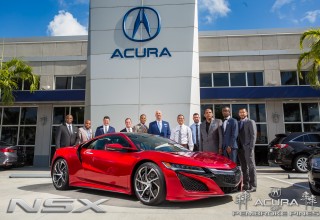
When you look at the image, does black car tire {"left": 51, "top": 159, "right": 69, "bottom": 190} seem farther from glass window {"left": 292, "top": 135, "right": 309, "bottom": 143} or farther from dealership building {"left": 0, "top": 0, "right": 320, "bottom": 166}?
glass window {"left": 292, "top": 135, "right": 309, "bottom": 143}

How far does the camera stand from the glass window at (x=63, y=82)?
15.4 m

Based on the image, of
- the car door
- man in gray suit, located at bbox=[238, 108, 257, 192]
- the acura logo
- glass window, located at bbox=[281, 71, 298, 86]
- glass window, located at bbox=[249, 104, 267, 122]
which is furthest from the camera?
glass window, located at bbox=[281, 71, 298, 86]

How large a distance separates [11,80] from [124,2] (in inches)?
282

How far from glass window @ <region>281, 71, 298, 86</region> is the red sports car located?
11.0 m

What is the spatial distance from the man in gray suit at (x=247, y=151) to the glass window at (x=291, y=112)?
9062 millimetres

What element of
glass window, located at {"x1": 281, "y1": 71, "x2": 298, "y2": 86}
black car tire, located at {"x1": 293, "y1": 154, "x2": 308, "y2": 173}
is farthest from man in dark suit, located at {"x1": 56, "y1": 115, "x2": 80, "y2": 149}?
glass window, located at {"x1": 281, "y1": 71, "x2": 298, "y2": 86}

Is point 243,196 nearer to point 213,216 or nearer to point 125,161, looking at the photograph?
point 213,216

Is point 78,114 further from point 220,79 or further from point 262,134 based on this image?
point 262,134

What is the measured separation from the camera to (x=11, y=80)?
46.4 ft

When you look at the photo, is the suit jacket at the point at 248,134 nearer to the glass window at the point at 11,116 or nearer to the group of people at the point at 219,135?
the group of people at the point at 219,135

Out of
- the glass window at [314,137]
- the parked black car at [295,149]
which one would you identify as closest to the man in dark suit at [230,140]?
the parked black car at [295,149]

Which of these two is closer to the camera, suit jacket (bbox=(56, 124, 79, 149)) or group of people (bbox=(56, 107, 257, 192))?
group of people (bbox=(56, 107, 257, 192))

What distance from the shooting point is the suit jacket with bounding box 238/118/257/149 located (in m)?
5.86

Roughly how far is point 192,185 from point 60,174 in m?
3.22
